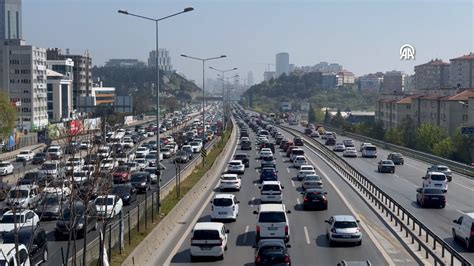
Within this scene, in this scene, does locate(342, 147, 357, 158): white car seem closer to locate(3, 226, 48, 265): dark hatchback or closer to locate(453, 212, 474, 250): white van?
locate(453, 212, 474, 250): white van

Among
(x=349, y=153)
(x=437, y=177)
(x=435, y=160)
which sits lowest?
(x=435, y=160)

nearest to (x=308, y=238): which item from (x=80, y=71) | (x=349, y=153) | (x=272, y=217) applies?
(x=272, y=217)

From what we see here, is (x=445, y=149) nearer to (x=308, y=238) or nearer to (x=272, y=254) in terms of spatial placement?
(x=308, y=238)

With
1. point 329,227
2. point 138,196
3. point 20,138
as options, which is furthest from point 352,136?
point 329,227

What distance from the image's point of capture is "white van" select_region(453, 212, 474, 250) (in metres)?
24.0

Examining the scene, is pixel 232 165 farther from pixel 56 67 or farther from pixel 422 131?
pixel 56 67

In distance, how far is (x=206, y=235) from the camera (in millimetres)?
23016

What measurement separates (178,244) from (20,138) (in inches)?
2401

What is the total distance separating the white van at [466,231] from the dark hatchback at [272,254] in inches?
279

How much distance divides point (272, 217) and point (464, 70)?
546ft

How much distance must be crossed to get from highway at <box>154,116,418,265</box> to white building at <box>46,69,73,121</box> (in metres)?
90.0

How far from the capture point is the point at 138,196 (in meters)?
39.9

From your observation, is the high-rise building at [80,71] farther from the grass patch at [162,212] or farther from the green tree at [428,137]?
the grass patch at [162,212]

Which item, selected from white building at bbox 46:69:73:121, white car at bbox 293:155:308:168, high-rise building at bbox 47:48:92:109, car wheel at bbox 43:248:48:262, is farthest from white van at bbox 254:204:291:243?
high-rise building at bbox 47:48:92:109
